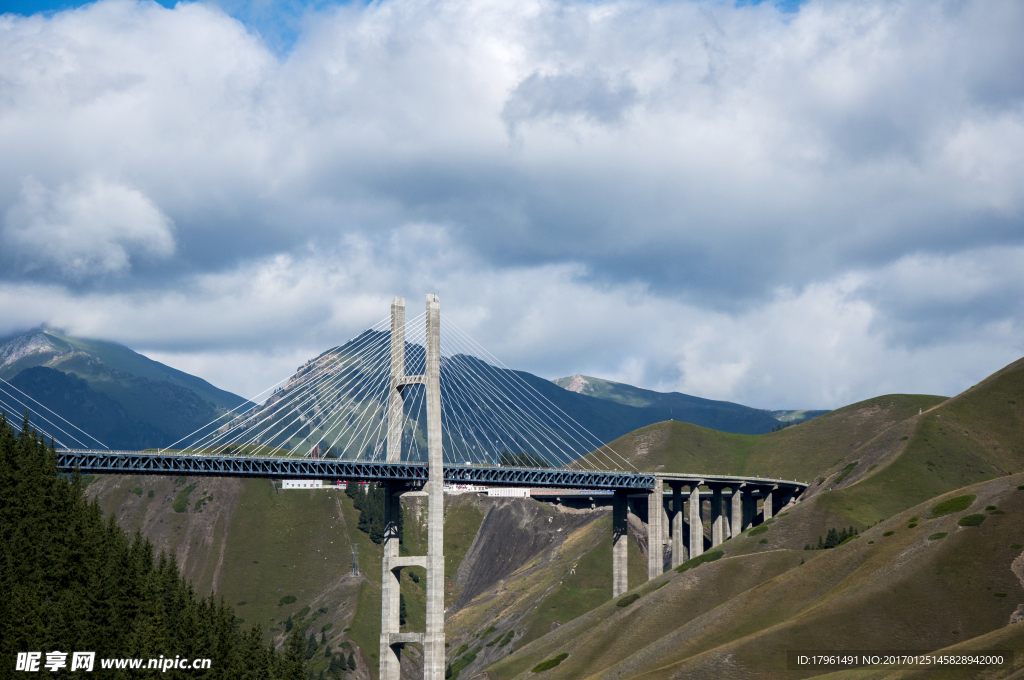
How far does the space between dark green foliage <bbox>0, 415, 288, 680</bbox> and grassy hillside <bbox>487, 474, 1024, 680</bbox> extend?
35.6 m

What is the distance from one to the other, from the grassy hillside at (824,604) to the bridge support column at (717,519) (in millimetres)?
62985

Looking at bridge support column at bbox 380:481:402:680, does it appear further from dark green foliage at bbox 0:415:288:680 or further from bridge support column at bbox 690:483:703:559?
bridge support column at bbox 690:483:703:559

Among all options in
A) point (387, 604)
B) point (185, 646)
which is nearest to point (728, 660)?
point (185, 646)

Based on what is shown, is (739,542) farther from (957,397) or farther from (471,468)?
(957,397)

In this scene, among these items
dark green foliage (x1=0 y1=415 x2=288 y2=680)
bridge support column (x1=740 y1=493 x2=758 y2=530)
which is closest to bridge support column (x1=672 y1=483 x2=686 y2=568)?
bridge support column (x1=740 y1=493 x2=758 y2=530)

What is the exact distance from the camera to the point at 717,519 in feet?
591

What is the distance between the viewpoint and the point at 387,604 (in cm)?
12006

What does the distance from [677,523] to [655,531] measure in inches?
530

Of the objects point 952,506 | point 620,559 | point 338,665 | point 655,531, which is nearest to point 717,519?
point 655,531

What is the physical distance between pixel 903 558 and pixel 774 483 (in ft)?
328

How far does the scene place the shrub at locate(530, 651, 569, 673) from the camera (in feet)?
348

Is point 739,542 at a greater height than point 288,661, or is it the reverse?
point 739,542

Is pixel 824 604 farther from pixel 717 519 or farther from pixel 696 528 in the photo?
pixel 717 519

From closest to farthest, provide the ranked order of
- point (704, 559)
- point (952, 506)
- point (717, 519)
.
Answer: point (952, 506) < point (704, 559) < point (717, 519)
